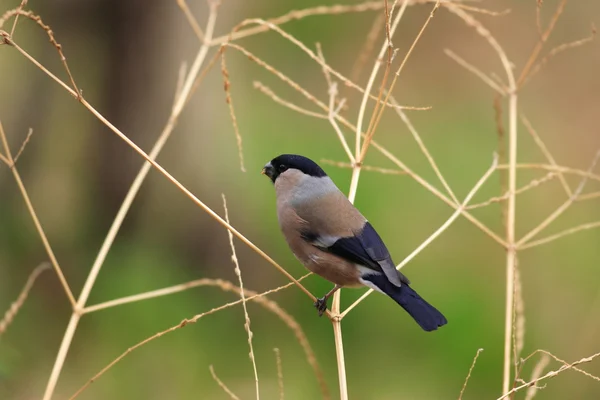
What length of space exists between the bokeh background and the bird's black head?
5.01 ft

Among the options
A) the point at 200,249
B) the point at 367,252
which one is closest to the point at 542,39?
the point at 367,252

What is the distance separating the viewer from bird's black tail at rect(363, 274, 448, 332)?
2148 mm

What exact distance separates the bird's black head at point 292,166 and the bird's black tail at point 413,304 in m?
0.44

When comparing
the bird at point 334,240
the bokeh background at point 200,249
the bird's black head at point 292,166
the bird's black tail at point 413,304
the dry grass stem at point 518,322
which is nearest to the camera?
the dry grass stem at point 518,322

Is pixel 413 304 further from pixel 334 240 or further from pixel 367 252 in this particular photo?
pixel 334 240

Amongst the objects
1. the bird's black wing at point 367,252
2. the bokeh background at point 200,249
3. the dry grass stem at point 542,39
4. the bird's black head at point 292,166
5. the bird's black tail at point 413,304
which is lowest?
the bokeh background at point 200,249

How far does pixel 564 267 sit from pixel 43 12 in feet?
12.1

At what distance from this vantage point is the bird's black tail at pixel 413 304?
2148 millimetres

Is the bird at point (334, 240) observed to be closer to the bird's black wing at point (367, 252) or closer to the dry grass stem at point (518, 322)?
the bird's black wing at point (367, 252)

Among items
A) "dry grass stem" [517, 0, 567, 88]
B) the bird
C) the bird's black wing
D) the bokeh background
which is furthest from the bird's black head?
the bokeh background

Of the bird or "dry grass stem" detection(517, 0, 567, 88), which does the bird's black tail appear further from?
"dry grass stem" detection(517, 0, 567, 88)

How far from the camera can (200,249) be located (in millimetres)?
5055

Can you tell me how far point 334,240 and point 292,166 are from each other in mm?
353

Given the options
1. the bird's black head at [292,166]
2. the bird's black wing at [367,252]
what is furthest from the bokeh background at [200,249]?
the bird's black wing at [367,252]
